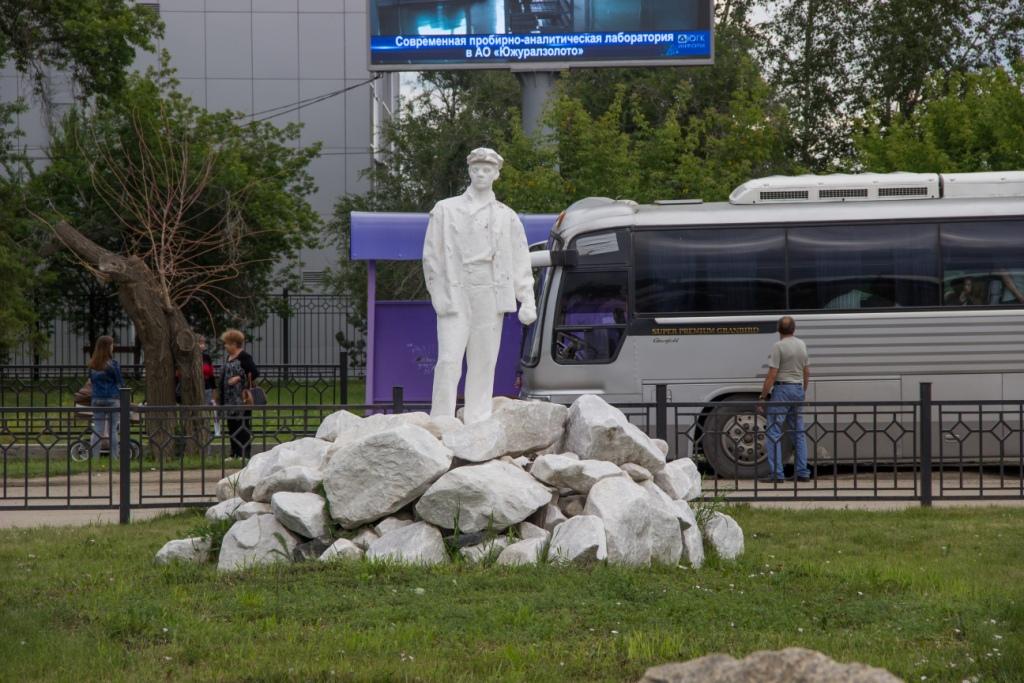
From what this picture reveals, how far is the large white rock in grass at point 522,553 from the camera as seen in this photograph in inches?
331

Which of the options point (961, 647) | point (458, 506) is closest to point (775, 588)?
point (961, 647)

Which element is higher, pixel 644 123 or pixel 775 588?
pixel 644 123

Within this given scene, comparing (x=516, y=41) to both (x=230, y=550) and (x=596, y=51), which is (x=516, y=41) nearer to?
(x=596, y=51)

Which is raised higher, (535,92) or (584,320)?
(535,92)

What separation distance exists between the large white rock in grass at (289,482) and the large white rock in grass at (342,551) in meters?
0.58

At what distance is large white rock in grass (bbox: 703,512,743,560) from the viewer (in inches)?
364

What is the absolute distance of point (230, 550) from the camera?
8.74 m

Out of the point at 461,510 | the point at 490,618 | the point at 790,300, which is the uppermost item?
the point at 790,300

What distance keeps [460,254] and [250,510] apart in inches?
94.8

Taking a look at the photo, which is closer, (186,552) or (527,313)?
(186,552)

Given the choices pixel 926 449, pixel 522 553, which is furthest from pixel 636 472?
pixel 926 449

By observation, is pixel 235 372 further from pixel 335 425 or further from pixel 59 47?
pixel 59 47

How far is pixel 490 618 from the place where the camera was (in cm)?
701

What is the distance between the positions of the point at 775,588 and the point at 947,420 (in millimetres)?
8582
